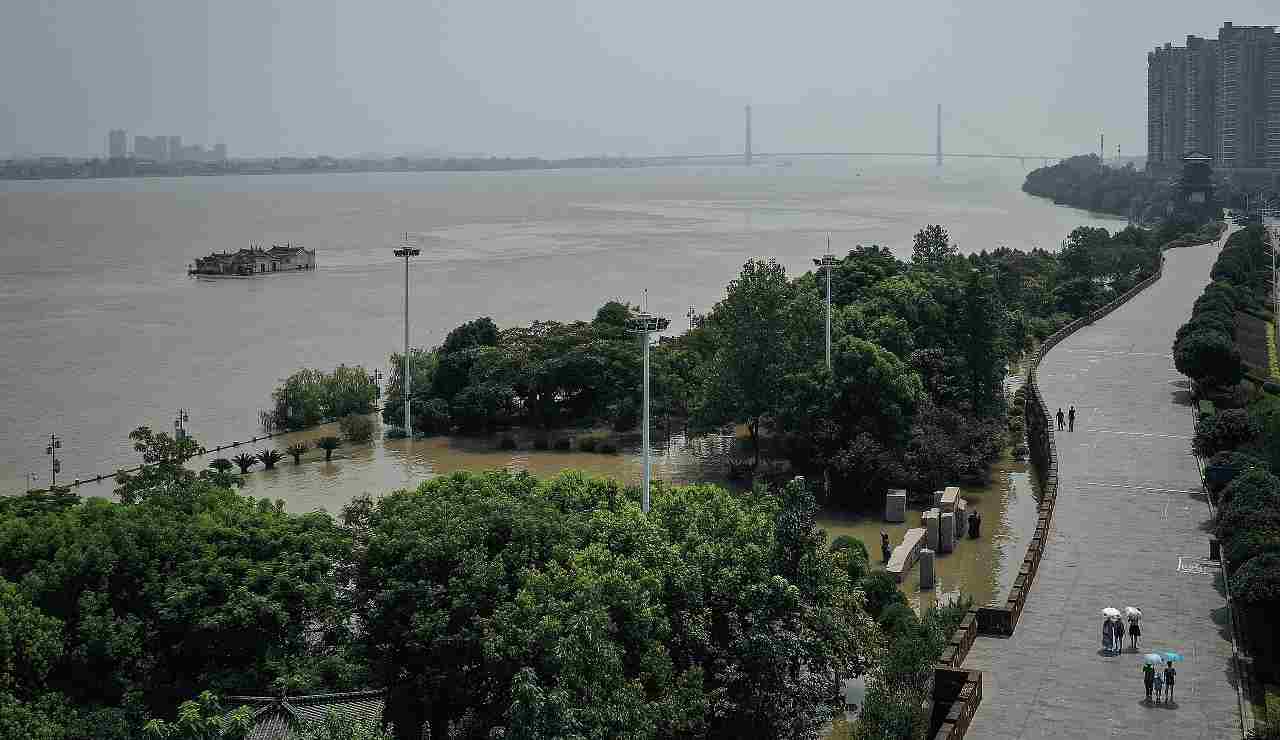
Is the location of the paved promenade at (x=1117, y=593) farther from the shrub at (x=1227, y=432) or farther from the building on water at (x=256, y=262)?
the building on water at (x=256, y=262)

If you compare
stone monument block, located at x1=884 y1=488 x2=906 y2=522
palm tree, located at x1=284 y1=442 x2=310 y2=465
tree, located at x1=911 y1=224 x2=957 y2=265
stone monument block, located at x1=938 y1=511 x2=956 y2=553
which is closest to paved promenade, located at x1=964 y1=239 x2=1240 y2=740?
stone monument block, located at x1=938 y1=511 x2=956 y2=553

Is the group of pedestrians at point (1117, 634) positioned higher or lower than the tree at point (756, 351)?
lower

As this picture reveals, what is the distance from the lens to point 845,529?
93.7 feet

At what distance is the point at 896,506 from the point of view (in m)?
29.0

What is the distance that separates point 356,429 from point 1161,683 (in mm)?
26688

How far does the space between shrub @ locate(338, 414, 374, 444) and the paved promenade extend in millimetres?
19226

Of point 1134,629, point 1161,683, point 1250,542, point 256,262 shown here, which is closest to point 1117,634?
point 1134,629

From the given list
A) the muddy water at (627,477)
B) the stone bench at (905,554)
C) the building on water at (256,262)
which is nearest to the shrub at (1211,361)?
the muddy water at (627,477)

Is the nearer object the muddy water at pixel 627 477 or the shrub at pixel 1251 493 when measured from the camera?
the shrub at pixel 1251 493

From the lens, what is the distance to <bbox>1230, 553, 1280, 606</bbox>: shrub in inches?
709

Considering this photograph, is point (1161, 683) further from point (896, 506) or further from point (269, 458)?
point (269, 458)

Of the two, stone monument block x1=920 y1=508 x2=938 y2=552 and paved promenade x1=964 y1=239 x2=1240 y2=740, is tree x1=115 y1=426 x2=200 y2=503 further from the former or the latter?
stone monument block x1=920 y1=508 x2=938 y2=552

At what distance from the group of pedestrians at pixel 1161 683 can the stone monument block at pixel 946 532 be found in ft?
32.7

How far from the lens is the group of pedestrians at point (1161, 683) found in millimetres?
16516
